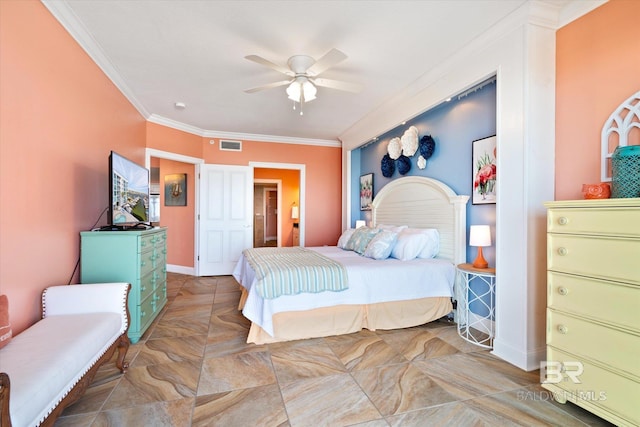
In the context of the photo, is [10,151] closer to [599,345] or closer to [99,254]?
[99,254]

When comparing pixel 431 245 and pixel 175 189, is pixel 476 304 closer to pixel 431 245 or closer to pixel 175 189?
pixel 431 245

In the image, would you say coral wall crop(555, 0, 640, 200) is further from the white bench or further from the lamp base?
the white bench

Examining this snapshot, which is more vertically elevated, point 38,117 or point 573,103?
point 573,103

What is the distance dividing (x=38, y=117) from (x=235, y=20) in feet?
5.14

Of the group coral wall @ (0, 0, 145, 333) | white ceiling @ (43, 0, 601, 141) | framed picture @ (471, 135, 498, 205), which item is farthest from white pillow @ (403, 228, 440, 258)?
coral wall @ (0, 0, 145, 333)

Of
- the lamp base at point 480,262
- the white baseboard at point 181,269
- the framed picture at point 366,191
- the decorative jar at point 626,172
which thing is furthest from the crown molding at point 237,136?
the decorative jar at point 626,172

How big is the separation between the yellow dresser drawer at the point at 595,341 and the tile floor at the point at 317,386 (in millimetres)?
388

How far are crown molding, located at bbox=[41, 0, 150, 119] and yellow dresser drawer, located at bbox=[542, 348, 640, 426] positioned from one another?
411 centimetres

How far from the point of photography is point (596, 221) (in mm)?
1623

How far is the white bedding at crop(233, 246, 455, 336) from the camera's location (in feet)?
8.47

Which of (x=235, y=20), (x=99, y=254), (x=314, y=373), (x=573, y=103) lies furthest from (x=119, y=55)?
(x=573, y=103)

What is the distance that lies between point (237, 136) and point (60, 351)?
15.6 ft

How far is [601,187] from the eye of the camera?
183 centimetres

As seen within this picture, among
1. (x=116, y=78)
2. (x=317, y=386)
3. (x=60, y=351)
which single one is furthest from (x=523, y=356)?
(x=116, y=78)
